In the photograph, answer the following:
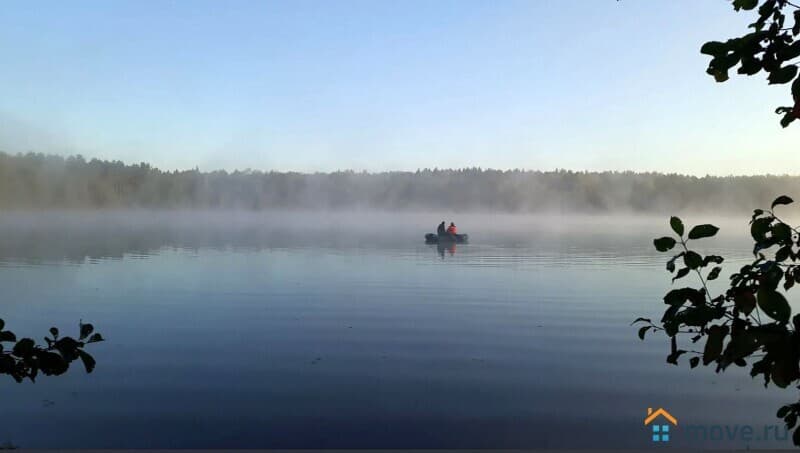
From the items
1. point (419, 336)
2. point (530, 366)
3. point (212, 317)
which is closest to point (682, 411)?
point (530, 366)

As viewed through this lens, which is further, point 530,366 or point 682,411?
point 530,366

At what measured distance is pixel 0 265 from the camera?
93.6ft

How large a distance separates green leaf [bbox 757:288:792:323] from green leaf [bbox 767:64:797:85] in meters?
0.82

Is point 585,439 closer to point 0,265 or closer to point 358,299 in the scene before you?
point 358,299

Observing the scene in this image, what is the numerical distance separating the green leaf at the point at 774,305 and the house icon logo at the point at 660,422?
6.34 metres

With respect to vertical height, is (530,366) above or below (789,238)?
below

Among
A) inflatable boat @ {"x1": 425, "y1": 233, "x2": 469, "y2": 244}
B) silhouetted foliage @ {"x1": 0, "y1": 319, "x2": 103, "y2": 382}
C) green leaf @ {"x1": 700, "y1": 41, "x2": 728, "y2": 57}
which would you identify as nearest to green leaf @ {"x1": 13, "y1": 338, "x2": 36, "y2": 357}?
silhouetted foliage @ {"x1": 0, "y1": 319, "x2": 103, "y2": 382}

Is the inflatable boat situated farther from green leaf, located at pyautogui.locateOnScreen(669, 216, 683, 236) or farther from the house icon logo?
green leaf, located at pyautogui.locateOnScreen(669, 216, 683, 236)

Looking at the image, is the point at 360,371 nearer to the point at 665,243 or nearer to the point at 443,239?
the point at 665,243

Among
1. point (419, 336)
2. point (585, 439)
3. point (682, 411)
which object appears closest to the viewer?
point (585, 439)

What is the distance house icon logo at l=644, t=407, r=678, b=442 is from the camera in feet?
24.4

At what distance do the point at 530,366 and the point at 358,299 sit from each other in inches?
344

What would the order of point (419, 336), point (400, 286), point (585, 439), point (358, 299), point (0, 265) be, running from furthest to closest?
point (0, 265), point (400, 286), point (358, 299), point (419, 336), point (585, 439)

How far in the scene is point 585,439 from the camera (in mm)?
7234
